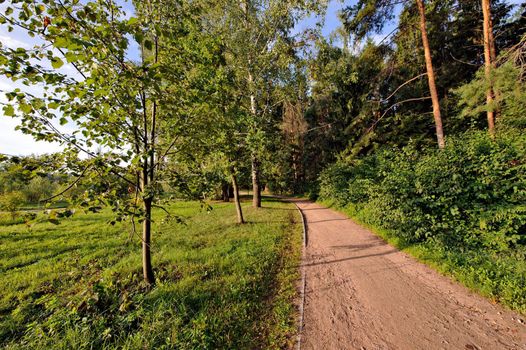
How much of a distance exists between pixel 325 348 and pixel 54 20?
4.55 meters

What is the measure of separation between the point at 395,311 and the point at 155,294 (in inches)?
163

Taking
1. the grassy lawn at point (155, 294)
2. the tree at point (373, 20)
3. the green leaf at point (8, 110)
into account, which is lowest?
the grassy lawn at point (155, 294)

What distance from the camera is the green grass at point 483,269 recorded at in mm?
3326

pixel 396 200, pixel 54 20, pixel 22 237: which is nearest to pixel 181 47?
pixel 54 20

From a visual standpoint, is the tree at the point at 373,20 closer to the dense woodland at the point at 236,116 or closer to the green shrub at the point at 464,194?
the dense woodland at the point at 236,116

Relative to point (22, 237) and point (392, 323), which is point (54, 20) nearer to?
point (392, 323)

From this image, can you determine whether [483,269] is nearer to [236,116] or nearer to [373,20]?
[236,116]

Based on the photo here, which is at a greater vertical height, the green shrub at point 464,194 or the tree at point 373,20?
the tree at point 373,20

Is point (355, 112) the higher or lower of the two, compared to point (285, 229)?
higher

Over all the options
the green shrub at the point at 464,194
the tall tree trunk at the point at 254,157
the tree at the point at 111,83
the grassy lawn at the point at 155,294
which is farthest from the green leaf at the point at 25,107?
the green shrub at the point at 464,194

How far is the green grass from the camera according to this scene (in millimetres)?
3326

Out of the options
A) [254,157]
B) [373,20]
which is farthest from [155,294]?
[373,20]

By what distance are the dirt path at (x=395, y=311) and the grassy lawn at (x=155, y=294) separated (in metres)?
0.54

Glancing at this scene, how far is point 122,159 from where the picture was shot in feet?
8.63
